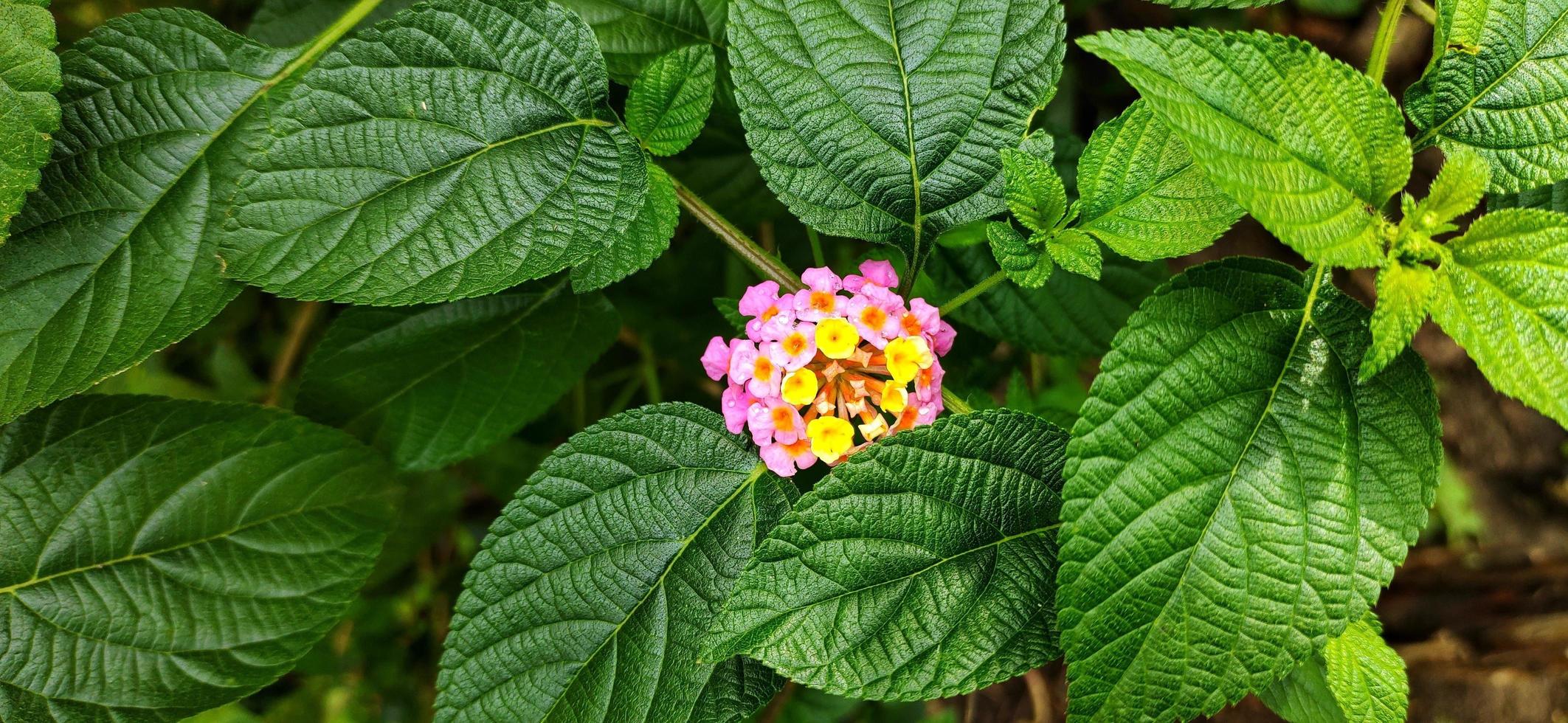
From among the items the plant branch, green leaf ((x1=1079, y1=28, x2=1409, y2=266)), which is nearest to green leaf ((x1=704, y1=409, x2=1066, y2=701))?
green leaf ((x1=1079, y1=28, x2=1409, y2=266))

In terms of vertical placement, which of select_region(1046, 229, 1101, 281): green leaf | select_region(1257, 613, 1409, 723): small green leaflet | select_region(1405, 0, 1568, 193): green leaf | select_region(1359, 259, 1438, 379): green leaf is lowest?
select_region(1257, 613, 1409, 723): small green leaflet

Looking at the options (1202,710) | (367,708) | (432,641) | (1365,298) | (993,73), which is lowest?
(1202,710)

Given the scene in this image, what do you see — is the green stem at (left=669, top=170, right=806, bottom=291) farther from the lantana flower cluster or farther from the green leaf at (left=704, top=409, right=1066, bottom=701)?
the green leaf at (left=704, top=409, right=1066, bottom=701)

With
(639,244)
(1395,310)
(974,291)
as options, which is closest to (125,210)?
(639,244)

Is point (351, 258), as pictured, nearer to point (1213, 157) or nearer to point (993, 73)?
point (993, 73)

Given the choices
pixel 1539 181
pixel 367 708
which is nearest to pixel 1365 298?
pixel 1539 181

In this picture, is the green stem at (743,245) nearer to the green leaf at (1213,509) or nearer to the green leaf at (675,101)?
the green leaf at (675,101)

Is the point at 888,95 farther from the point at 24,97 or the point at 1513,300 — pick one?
the point at 24,97
